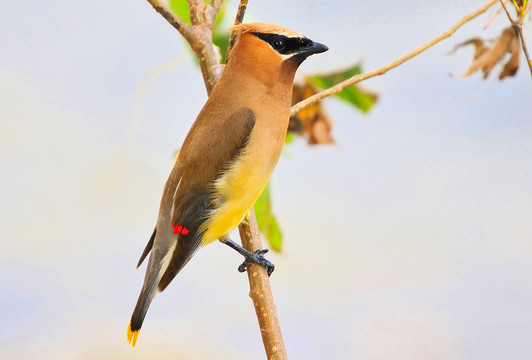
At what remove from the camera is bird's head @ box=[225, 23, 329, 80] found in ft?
3.65

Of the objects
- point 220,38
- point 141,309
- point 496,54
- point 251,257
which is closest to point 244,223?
point 251,257

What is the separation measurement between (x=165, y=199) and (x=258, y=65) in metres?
0.29

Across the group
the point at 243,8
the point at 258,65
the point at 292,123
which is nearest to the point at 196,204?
the point at 258,65

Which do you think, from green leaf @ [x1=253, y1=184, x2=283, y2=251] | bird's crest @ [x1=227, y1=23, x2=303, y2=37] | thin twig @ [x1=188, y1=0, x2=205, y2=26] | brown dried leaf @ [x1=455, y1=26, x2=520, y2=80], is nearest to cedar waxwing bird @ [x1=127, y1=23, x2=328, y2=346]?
bird's crest @ [x1=227, y1=23, x2=303, y2=37]

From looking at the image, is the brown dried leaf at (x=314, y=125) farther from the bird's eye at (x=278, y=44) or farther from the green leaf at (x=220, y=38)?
the bird's eye at (x=278, y=44)

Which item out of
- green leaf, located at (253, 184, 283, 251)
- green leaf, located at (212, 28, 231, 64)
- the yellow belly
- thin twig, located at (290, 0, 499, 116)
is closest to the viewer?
the yellow belly

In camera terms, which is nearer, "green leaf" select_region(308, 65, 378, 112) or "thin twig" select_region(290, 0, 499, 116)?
"thin twig" select_region(290, 0, 499, 116)

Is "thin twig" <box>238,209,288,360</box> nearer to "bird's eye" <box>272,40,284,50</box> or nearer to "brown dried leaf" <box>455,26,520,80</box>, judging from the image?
"bird's eye" <box>272,40,284,50</box>

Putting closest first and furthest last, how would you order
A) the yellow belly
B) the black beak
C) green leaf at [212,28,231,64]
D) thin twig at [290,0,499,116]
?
1. the black beak
2. the yellow belly
3. thin twig at [290,0,499,116]
4. green leaf at [212,28,231,64]

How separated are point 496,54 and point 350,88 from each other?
38 centimetres

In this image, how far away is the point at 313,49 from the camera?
1104 mm

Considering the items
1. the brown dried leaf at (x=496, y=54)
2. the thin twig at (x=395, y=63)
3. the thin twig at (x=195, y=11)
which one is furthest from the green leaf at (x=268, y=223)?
the brown dried leaf at (x=496, y=54)

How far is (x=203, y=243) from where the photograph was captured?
128 centimetres

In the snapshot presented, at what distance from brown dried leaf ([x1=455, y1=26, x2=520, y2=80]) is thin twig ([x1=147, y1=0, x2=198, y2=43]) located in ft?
2.16
